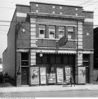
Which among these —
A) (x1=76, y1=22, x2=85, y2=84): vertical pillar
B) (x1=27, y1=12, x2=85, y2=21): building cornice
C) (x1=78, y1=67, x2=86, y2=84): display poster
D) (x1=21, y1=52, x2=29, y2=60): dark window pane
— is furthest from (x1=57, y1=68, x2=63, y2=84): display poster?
(x1=27, y1=12, x2=85, y2=21): building cornice

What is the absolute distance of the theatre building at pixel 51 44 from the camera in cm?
2683

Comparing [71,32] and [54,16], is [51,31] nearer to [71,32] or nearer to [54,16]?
[54,16]

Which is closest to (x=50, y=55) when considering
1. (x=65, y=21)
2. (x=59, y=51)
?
(x=59, y=51)

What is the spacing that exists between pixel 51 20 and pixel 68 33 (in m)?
2.82

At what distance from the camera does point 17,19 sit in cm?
2683

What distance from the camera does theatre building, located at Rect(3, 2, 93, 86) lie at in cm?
2683

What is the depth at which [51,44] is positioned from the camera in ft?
90.8

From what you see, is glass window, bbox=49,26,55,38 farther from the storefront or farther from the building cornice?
the storefront

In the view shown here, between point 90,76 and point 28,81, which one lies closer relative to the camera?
point 28,81

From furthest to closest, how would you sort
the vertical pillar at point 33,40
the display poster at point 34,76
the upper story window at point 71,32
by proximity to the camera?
the upper story window at point 71,32 → the vertical pillar at point 33,40 → the display poster at point 34,76

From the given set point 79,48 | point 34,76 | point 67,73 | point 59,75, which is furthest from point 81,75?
point 34,76

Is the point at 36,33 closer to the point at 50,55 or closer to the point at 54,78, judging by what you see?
the point at 50,55

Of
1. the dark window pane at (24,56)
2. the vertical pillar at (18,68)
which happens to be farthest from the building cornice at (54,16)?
the vertical pillar at (18,68)

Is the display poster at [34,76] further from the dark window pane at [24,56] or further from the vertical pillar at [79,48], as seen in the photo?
the vertical pillar at [79,48]
